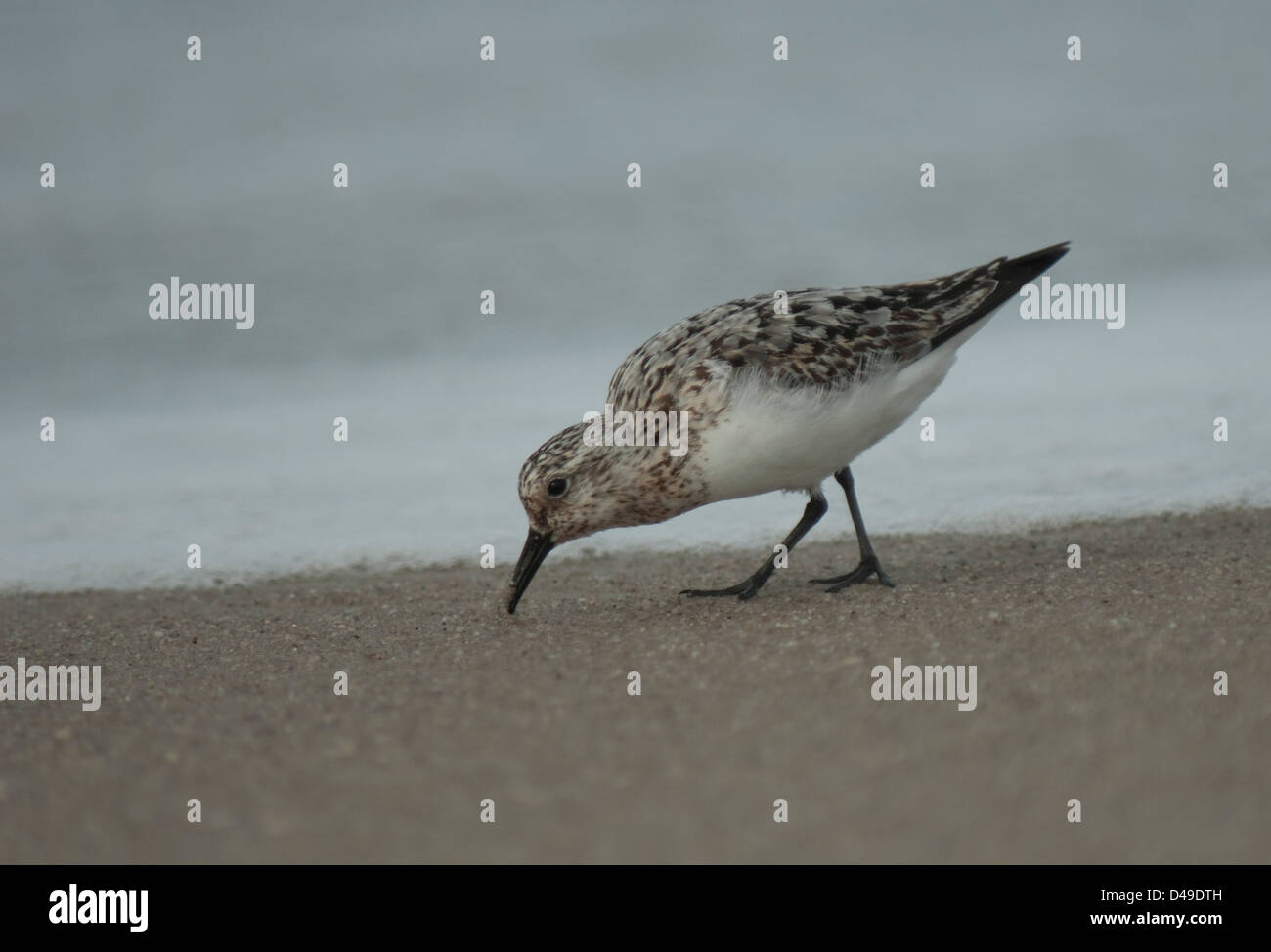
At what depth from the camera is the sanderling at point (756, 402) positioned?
219 inches

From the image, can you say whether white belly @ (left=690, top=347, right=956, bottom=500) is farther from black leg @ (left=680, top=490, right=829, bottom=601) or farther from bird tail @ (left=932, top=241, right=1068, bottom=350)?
black leg @ (left=680, top=490, right=829, bottom=601)

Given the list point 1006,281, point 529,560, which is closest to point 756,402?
point 529,560

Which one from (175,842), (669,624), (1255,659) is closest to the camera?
(175,842)

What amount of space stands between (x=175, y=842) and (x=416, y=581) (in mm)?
3924

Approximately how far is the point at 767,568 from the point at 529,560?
44.3 inches

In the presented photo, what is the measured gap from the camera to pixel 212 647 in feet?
18.8

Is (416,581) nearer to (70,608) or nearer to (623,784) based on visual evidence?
(70,608)

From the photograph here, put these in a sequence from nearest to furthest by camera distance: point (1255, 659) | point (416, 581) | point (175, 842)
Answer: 1. point (175, 842)
2. point (1255, 659)
3. point (416, 581)

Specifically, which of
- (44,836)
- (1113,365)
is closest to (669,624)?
(44,836)

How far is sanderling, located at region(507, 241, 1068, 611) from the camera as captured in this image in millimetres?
5562

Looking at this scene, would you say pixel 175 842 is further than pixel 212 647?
No

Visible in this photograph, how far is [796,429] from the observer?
18.3 feet

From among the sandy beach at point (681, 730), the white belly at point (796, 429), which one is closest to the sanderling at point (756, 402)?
the white belly at point (796, 429)

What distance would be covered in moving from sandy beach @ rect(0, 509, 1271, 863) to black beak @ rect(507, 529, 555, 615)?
0.16m
